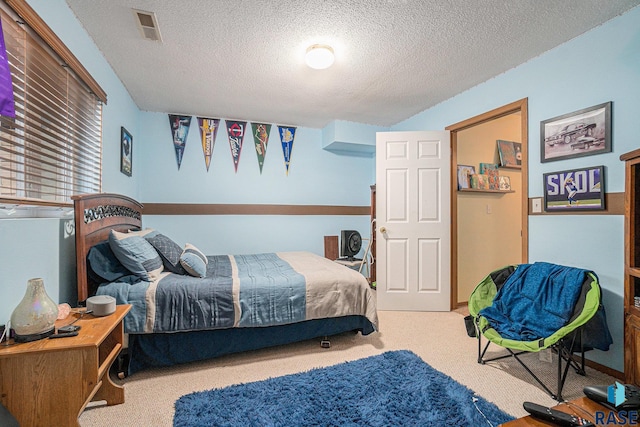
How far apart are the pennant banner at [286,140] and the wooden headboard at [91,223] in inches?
87.4

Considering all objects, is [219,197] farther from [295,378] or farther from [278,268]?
[295,378]

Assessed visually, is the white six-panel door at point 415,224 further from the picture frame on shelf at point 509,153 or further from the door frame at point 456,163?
the picture frame on shelf at point 509,153

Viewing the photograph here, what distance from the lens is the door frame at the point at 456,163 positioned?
8.39 ft

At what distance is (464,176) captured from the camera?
3508 mm

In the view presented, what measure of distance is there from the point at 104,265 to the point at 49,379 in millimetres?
916

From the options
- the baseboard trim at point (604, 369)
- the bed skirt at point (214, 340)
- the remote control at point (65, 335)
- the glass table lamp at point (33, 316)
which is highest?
the glass table lamp at point (33, 316)

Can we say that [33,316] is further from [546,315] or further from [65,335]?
[546,315]

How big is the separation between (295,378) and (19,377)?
4.38 ft

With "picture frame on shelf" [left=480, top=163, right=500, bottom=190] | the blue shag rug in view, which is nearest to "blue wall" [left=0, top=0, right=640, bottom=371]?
"picture frame on shelf" [left=480, top=163, right=500, bottom=190]

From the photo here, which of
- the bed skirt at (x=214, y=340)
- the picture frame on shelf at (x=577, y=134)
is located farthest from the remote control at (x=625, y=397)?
the picture frame on shelf at (x=577, y=134)

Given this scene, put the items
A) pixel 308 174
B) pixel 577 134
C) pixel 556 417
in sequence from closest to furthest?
1. pixel 556 417
2. pixel 577 134
3. pixel 308 174

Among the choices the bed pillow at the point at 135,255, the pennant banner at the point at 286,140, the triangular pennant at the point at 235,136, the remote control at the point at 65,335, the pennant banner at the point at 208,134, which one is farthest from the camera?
the pennant banner at the point at 286,140

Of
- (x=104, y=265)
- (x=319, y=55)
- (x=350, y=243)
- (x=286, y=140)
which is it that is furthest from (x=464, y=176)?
(x=104, y=265)

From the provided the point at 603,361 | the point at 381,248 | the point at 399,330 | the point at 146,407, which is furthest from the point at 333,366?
the point at 603,361
